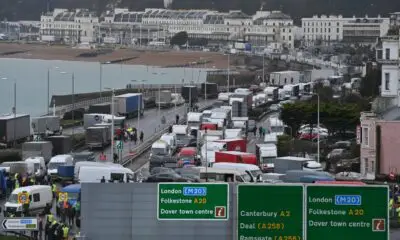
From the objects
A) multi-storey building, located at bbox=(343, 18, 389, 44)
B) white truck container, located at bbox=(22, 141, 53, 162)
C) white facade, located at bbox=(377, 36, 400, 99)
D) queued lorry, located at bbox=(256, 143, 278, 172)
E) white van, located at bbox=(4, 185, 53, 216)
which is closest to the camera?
white van, located at bbox=(4, 185, 53, 216)

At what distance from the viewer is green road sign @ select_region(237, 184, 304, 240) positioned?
9.91 m

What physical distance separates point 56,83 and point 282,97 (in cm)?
3125

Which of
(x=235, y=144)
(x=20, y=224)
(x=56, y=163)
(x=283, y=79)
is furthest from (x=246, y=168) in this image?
(x=283, y=79)

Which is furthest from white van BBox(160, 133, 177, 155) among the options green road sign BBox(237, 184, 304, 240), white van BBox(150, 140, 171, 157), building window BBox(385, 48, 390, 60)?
green road sign BBox(237, 184, 304, 240)

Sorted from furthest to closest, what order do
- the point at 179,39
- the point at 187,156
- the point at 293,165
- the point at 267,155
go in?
1. the point at 179,39
2. the point at 187,156
3. the point at 267,155
4. the point at 293,165

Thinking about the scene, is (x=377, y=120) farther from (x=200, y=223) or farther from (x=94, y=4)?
(x=94, y=4)

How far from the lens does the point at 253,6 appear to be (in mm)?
127625

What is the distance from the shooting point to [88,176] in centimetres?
1703

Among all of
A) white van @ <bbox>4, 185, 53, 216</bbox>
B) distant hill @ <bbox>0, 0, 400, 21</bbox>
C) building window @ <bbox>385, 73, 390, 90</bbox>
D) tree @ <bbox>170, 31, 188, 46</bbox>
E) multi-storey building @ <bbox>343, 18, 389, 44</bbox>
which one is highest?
distant hill @ <bbox>0, 0, 400, 21</bbox>

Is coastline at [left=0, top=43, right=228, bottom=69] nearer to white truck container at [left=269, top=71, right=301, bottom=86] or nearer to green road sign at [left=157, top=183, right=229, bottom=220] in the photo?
white truck container at [left=269, top=71, right=301, bottom=86]

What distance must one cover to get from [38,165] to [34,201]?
395 cm

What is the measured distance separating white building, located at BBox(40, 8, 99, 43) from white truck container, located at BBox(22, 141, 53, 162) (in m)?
93.2

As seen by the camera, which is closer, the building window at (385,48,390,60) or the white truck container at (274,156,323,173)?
the white truck container at (274,156,323,173)

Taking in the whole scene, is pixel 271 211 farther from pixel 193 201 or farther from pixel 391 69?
pixel 391 69
